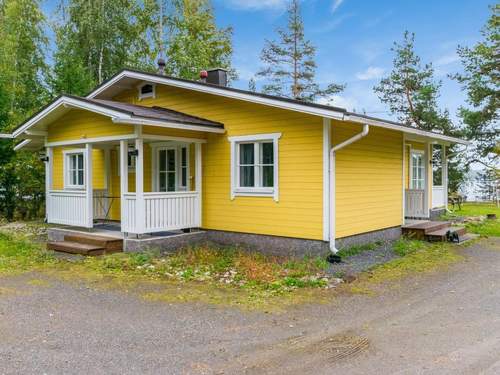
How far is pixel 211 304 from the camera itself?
18.1ft

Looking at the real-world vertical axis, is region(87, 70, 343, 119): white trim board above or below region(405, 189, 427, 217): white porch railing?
above

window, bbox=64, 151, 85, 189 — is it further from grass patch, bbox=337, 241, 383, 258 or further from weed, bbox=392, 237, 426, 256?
weed, bbox=392, 237, 426, 256

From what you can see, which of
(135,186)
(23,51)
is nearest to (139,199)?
(135,186)

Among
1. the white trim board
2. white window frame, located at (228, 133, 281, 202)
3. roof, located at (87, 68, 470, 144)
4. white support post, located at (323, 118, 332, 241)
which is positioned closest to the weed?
white support post, located at (323, 118, 332, 241)

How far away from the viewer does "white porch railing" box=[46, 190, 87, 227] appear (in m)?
9.62

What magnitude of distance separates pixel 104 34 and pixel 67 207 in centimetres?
1495

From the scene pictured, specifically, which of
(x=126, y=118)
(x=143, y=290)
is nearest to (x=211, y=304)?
(x=143, y=290)

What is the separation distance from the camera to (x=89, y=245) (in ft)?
28.8

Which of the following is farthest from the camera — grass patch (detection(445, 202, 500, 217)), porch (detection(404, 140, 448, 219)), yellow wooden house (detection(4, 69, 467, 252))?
grass patch (detection(445, 202, 500, 217))

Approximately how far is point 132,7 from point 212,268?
1966cm

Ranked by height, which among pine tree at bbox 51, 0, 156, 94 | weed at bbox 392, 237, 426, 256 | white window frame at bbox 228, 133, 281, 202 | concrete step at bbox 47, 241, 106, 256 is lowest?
weed at bbox 392, 237, 426, 256

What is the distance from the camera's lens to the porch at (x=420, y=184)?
41.6ft

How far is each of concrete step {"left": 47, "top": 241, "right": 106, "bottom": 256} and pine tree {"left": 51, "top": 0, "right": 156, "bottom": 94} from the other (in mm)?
14121

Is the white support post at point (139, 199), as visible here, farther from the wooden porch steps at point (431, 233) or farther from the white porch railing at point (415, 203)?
the white porch railing at point (415, 203)
